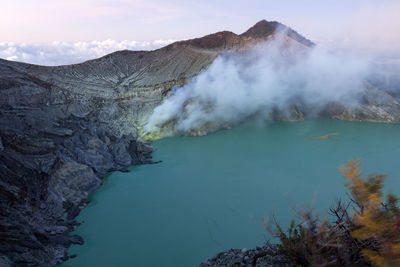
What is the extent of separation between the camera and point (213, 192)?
9.33 metres

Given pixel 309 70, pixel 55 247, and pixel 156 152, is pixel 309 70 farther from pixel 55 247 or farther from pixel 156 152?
pixel 55 247

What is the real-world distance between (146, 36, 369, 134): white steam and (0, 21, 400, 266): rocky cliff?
32.8 inches

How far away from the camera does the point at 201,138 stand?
1496cm

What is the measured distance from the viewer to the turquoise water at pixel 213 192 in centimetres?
708

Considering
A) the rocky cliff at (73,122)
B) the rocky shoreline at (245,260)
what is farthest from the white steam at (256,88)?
the rocky shoreline at (245,260)

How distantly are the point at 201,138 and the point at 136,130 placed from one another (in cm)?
348

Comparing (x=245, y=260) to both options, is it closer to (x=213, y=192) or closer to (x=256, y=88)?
(x=213, y=192)

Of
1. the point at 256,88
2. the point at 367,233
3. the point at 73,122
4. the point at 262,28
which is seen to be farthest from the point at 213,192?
the point at 262,28

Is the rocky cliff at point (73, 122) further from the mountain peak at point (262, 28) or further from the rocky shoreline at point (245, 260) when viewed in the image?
the rocky shoreline at point (245, 260)

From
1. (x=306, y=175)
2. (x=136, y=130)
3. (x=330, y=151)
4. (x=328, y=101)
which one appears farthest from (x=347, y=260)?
(x=328, y=101)

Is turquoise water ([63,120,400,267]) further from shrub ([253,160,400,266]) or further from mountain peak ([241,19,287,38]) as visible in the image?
mountain peak ([241,19,287,38])

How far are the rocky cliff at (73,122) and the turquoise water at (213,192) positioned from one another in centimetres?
80

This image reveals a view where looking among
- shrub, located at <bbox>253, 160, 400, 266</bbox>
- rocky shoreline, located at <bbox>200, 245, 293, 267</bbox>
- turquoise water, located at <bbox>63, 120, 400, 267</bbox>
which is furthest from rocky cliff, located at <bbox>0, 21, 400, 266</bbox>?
shrub, located at <bbox>253, 160, 400, 266</bbox>

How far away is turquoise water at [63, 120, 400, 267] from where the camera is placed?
7082 millimetres
